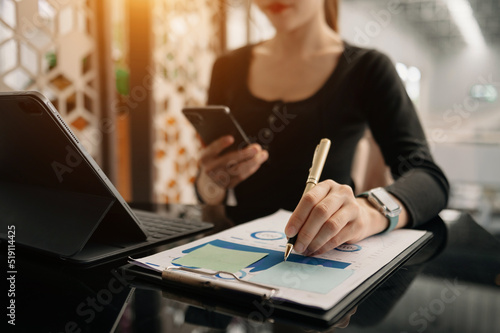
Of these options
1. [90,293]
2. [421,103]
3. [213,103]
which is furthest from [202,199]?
[421,103]

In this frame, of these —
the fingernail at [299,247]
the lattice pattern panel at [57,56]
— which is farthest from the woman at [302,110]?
the lattice pattern panel at [57,56]

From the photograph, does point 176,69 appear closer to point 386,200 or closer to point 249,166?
point 249,166

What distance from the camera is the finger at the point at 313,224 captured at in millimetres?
491

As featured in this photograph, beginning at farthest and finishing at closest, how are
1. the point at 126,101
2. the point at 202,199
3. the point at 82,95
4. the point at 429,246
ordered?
the point at 126,101
the point at 82,95
the point at 202,199
the point at 429,246

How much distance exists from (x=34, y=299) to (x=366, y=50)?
1072 millimetres

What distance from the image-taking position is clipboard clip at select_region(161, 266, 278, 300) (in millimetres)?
382

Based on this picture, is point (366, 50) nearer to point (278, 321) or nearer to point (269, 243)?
point (269, 243)

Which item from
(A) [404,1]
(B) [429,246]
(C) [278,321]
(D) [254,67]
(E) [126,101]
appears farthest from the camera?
(A) [404,1]

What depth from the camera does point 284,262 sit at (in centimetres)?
49

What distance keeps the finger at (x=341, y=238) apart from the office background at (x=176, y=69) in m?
1.03

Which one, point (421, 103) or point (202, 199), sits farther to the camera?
point (421, 103)

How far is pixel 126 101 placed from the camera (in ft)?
7.23

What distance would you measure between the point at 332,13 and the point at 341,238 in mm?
965

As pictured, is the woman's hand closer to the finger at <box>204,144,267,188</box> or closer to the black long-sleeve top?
the finger at <box>204,144,267,188</box>
